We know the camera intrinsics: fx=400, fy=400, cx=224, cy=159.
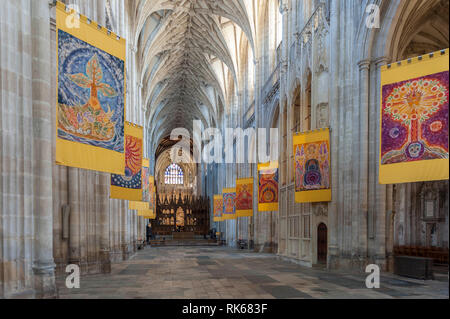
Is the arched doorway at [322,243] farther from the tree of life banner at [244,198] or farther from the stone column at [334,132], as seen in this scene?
the tree of life banner at [244,198]

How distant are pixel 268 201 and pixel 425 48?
12.1m

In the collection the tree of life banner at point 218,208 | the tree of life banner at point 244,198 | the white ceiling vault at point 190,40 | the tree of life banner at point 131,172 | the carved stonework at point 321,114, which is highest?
the white ceiling vault at point 190,40

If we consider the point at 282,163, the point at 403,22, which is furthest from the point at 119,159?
the point at 282,163

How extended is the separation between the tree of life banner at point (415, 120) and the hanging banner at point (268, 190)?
12833 millimetres

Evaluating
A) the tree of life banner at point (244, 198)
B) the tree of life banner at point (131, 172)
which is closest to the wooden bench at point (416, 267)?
the tree of life banner at point (131, 172)

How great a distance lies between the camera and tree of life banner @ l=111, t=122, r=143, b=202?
49.2ft

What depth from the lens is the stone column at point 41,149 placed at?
8.11 metres

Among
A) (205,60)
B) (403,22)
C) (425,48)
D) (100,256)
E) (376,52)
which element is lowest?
(100,256)

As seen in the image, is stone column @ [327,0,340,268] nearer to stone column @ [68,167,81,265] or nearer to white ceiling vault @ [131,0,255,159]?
stone column @ [68,167,81,265]

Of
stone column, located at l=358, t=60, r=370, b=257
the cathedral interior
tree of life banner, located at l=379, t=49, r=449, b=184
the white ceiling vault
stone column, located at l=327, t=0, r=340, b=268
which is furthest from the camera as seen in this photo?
the white ceiling vault

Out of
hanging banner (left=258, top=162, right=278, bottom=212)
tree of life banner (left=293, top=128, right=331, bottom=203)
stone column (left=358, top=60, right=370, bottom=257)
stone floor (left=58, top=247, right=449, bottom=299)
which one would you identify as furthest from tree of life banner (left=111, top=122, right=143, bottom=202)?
hanging banner (left=258, top=162, right=278, bottom=212)

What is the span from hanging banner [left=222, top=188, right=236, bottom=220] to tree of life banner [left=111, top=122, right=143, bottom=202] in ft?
51.5

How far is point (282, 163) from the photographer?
74.0ft
